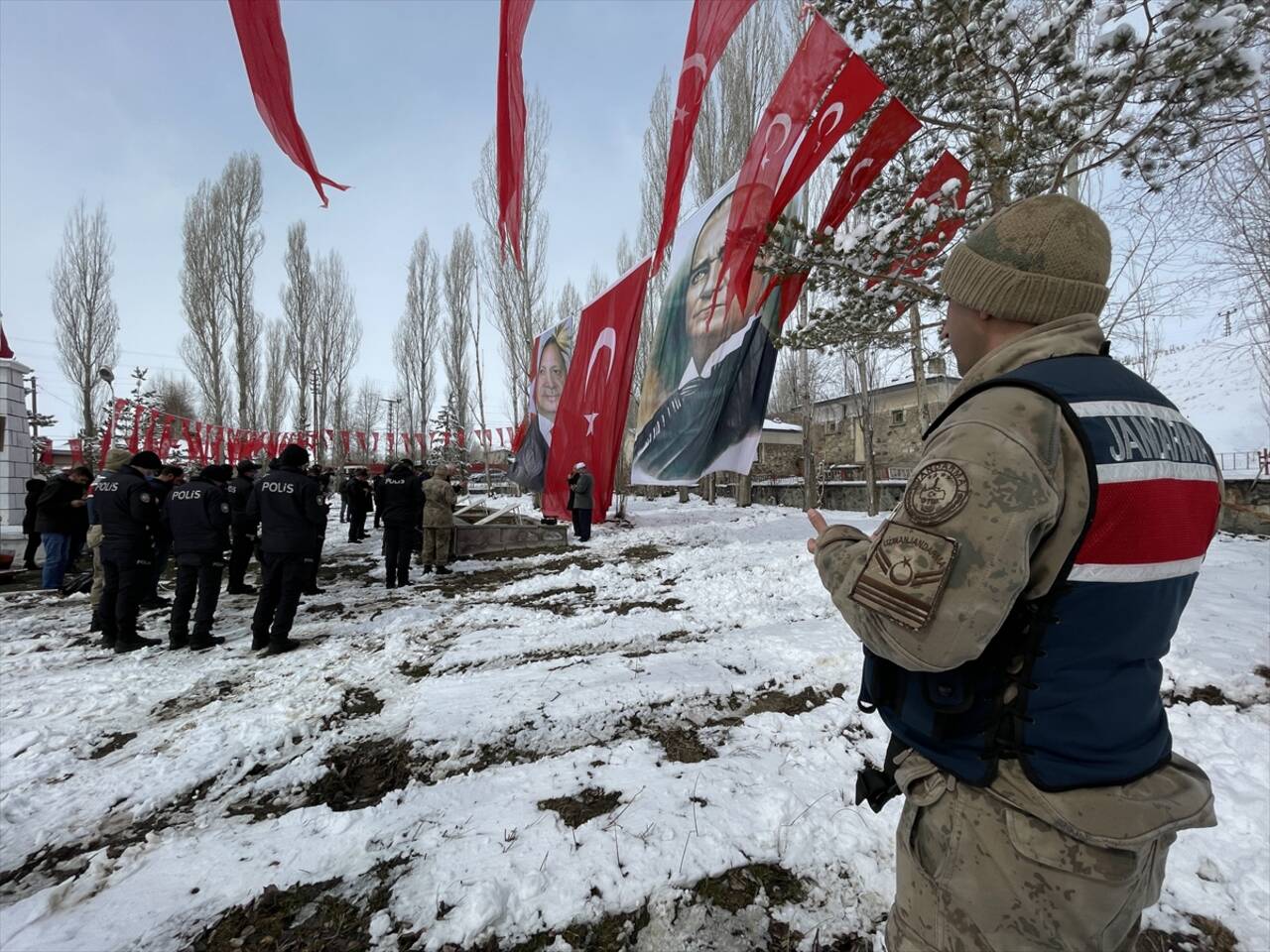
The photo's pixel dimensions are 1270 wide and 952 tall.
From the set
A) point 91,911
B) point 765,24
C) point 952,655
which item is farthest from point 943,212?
point 765,24

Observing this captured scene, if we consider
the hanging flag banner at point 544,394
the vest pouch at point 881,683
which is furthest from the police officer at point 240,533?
the vest pouch at point 881,683

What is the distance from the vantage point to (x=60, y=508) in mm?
8602

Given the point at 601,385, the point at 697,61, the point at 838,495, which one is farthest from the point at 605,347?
the point at 838,495

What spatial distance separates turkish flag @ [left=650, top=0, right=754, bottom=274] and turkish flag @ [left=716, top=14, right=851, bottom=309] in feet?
2.18

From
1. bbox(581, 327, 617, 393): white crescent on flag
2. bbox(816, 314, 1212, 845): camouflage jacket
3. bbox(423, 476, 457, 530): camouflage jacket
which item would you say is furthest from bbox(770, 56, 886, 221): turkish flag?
bbox(423, 476, 457, 530): camouflage jacket

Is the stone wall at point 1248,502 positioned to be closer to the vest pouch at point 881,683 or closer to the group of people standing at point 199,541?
the vest pouch at point 881,683

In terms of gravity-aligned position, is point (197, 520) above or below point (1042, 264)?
below

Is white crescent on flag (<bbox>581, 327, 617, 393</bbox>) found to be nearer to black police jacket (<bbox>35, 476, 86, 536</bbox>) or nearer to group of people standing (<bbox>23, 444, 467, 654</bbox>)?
group of people standing (<bbox>23, 444, 467, 654</bbox>)

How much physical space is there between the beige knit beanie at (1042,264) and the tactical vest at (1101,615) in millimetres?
163

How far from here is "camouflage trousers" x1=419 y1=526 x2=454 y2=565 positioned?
981 cm

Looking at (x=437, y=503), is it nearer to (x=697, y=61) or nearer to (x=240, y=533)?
(x=240, y=533)

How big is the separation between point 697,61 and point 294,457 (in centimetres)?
583

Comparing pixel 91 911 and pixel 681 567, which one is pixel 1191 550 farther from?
pixel 681 567

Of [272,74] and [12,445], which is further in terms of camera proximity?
[12,445]
